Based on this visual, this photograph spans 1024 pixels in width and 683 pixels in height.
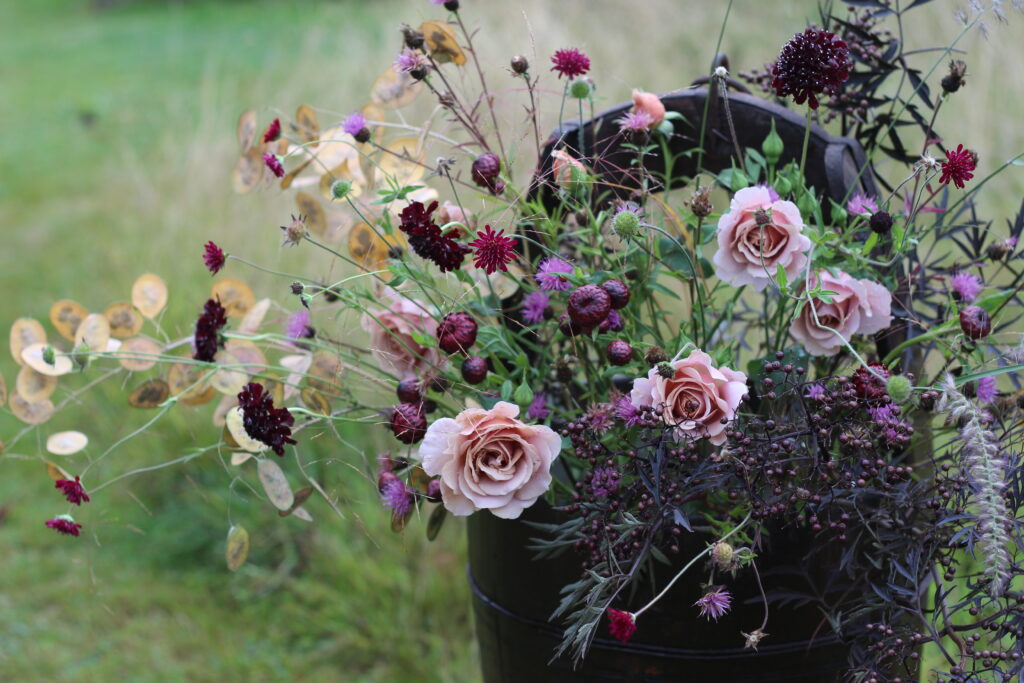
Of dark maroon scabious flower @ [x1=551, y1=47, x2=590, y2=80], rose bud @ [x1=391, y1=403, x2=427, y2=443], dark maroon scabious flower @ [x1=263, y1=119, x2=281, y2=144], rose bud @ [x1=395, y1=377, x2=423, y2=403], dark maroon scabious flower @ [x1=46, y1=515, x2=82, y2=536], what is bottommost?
dark maroon scabious flower @ [x1=46, y1=515, x2=82, y2=536]

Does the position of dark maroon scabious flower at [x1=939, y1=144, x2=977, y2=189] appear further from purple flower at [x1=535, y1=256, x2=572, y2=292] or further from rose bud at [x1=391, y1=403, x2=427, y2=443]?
rose bud at [x1=391, y1=403, x2=427, y2=443]

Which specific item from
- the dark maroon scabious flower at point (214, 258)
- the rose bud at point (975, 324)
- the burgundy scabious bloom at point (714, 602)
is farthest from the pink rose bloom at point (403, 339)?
the rose bud at point (975, 324)

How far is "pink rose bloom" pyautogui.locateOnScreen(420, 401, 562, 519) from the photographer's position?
0.83 meters

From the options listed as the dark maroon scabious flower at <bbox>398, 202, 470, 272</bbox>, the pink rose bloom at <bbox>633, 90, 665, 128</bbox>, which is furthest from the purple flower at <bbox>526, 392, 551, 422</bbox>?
the pink rose bloom at <bbox>633, 90, 665, 128</bbox>

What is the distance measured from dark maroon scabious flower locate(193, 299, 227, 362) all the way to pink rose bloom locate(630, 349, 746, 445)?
18.7 inches

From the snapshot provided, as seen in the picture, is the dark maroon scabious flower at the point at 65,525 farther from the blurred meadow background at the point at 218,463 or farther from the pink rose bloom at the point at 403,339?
the pink rose bloom at the point at 403,339

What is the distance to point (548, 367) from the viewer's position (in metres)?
1.08

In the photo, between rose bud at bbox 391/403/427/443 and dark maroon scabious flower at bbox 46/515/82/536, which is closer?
rose bud at bbox 391/403/427/443

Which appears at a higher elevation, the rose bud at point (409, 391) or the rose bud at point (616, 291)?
the rose bud at point (616, 291)

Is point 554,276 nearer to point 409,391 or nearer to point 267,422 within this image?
point 409,391

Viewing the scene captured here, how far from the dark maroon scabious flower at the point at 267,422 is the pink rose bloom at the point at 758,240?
42 cm

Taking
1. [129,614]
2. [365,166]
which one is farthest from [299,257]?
[365,166]

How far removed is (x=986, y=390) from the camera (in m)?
0.95

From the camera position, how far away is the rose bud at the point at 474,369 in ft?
2.97
